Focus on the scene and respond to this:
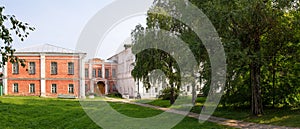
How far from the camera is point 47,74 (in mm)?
39188

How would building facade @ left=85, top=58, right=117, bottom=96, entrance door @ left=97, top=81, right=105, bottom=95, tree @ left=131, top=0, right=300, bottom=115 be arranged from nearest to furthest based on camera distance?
1. tree @ left=131, top=0, right=300, bottom=115
2. building facade @ left=85, top=58, right=117, bottom=96
3. entrance door @ left=97, top=81, right=105, bottom=95

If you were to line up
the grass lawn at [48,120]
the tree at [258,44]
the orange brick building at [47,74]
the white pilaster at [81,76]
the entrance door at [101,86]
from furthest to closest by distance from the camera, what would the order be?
the entrance door at [101,86] < the white pilaster at [81,76] < the orange brick building at [47,74] < the grass lawn at [48,120] < the tree at [258,44]

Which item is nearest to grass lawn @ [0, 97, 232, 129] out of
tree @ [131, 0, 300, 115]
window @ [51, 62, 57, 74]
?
tree @ [131, 0, 300, 115]

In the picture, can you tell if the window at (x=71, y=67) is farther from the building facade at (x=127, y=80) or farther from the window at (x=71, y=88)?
the building facade at (x=127, y=80)

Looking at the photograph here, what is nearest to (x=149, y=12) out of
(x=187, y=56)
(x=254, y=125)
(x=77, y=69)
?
(x=187, y=56)

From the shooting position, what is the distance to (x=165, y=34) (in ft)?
73.0

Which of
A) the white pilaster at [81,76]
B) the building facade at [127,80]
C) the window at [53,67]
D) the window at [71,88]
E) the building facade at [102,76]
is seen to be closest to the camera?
the white pilaster at [81,76]

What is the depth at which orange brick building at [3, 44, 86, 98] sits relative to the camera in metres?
38.6

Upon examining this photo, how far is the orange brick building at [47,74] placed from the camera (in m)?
38.6

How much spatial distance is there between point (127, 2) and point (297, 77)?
1004 cm

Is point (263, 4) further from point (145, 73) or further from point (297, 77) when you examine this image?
point (145, 73)

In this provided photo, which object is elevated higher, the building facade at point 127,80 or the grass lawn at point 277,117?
the building facade at point 127,80

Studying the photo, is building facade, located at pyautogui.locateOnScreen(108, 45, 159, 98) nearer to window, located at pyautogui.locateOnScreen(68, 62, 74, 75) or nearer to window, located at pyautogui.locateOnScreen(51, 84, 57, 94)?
window, located at pyautogui.locateOnScreen(68, 62, 74, 75)

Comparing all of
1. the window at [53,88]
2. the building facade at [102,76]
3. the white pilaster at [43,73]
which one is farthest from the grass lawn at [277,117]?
the building facade at [102,76]
